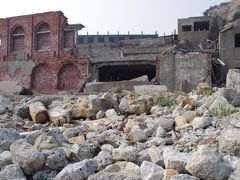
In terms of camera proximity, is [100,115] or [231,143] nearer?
[231,143]

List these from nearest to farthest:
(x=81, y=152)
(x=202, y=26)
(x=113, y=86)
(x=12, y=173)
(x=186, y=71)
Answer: (x=12, y=173) < (x=81, y=152) < (x=113, y=86) < (x=186, y=71) < (x=202, y=26)

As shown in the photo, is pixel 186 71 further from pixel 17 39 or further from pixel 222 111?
pixel 17 39

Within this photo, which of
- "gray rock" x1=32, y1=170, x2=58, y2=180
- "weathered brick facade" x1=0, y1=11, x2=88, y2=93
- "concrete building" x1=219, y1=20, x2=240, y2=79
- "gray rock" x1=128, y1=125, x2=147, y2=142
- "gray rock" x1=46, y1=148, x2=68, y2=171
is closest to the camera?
"gray rock" x1=32, y1=170, x2=58, y2=180

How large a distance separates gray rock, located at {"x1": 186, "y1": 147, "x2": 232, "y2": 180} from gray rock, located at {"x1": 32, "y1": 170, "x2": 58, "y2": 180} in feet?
5.11

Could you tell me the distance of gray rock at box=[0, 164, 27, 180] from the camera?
4.59m

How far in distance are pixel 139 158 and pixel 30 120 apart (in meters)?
4.34

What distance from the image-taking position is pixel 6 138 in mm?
5637

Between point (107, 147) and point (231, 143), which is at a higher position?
point (231, 143)

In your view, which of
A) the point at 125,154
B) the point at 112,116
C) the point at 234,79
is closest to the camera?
the point at 125,154

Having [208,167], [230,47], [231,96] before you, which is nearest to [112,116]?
[231,96]

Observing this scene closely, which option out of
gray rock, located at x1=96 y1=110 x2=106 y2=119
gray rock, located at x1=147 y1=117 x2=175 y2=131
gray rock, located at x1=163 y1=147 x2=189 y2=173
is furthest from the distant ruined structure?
gray rock, located at x1=163 y1=147 x2=189 y2=173

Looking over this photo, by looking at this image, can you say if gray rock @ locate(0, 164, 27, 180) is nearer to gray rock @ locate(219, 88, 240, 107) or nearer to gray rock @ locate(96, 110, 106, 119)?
gray rock @ locate(96, 110, 106, 119)

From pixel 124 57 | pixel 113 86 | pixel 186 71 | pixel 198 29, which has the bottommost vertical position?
pixel 113 86

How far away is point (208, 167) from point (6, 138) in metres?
2.89
